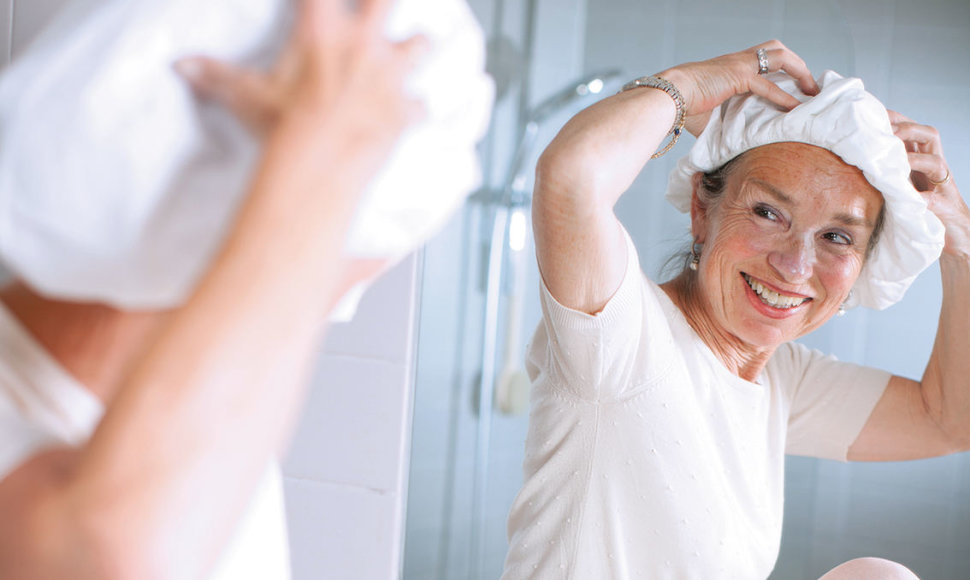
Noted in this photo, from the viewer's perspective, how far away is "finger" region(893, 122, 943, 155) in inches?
47.8

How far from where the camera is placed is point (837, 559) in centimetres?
144

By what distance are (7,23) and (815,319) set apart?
1.39 meters

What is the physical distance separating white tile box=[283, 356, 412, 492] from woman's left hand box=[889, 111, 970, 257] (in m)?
0.80

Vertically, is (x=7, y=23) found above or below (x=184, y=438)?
below

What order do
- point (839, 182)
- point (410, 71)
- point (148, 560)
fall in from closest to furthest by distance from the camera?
point (148, 560)
point (410, 71)
point (839, 182)

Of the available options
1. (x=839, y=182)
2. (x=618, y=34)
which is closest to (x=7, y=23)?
(x=618, y=34)

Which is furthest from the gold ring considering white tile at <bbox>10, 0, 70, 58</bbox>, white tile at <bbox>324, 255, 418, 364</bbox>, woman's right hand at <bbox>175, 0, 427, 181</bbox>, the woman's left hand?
white tile at <bbox>10, 0, 70, 58</bbox>

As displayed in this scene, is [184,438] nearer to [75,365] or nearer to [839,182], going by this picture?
[75,365]

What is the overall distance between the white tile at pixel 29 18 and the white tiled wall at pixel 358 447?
2.39 feet

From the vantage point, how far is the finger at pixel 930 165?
1.21 m

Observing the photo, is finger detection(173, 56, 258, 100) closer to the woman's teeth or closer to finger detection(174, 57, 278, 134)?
finger detection(174, 57, 278, 134)

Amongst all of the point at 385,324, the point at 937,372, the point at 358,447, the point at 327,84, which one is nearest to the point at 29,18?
the point at 385,324

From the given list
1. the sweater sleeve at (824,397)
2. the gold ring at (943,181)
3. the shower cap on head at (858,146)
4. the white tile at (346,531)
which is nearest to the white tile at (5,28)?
the white tile at (346,531)

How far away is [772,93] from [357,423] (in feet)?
2.56
